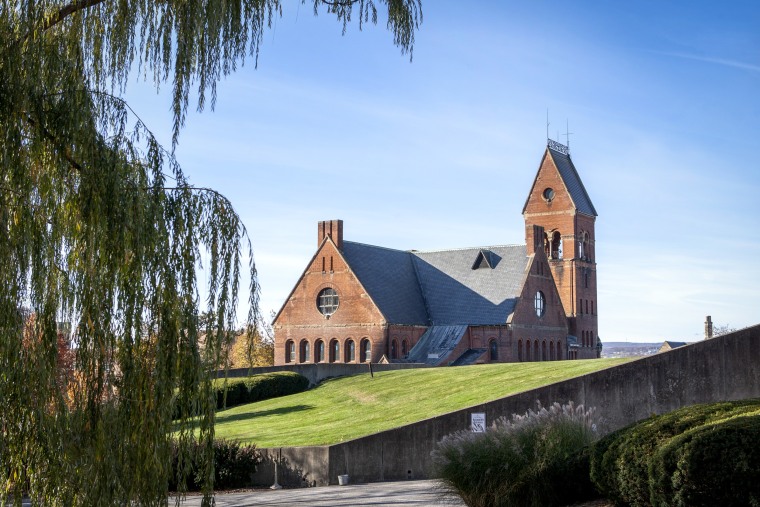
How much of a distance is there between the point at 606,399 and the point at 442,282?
154ft

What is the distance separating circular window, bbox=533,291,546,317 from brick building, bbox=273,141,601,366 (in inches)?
2.9

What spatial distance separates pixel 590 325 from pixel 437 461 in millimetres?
72750

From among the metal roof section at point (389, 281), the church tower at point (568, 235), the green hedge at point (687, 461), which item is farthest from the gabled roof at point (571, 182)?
the green hedge at point (687, 461)

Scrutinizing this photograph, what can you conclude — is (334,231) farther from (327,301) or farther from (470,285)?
(470,285)

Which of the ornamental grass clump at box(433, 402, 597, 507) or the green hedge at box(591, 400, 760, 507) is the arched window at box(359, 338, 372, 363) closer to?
the ornamental grass clump at box(433, 402, 597, 507)

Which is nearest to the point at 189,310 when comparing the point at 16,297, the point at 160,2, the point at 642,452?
the point at 16,297

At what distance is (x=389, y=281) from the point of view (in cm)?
6525

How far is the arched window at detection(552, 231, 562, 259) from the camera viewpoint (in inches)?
3360

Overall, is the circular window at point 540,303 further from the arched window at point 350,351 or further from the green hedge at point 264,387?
the green hedge at point 264,387

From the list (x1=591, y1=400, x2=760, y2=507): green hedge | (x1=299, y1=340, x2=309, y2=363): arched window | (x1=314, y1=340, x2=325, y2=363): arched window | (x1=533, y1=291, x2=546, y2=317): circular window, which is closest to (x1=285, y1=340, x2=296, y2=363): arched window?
(x1=299, y1=340, x2=309, y2=363): arched window

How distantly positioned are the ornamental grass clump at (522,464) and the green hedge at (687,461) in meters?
1.35

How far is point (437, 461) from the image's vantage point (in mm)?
14375

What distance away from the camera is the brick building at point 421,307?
61.9m

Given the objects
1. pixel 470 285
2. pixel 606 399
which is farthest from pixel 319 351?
pixel 606 399
